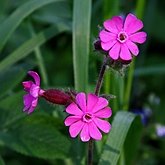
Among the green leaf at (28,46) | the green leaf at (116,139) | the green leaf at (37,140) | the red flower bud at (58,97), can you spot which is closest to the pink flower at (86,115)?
the red flower bud at (58,97)

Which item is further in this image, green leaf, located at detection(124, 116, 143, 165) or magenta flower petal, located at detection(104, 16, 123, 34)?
green leaf, located at detection(124, 116, 143, 165)

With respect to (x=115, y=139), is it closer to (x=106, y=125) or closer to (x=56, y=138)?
(x=56, y=138)

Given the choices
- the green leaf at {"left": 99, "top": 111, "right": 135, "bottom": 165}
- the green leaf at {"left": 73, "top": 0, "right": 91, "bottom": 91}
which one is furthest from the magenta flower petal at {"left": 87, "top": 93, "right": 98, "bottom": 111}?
the green leaf at {"left": 73, "top": 0, "right": 91, "bottom": 91}

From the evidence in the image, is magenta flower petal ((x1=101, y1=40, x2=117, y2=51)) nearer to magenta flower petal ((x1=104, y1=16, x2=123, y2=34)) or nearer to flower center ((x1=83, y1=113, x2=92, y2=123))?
magenta flower petal ((x1=104, y1=16, x2=123, y2=34))

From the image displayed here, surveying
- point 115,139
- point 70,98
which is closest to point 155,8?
point 115,139

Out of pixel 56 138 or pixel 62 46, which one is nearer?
pixel 56 138

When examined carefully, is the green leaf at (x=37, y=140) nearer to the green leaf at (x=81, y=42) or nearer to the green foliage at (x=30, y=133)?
the green foliage at (x=30, y=133)
